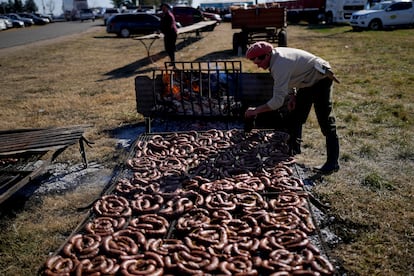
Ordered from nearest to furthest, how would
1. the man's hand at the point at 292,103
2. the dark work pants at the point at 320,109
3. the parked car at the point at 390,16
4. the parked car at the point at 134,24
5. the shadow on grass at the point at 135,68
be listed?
the dark work pants at the point at 320,109 < the man's hand at the point at 292,103 < the shadow on grass at the point at 135,68 < the parked car at the point at 390,16 < the parked car at the point at 134,24

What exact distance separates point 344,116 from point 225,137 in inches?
136

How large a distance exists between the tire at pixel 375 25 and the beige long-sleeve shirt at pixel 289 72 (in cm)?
2073

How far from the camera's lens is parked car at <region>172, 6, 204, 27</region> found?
92.8 feet

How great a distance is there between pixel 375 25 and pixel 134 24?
1540 centimetres

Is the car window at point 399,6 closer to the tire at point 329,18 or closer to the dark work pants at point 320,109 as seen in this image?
the tire at point 329,18

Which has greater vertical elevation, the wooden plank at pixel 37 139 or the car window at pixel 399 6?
the car window at pixel 399 6

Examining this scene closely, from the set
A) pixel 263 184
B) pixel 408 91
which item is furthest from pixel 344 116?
pixel 263 184

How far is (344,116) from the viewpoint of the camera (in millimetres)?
7352

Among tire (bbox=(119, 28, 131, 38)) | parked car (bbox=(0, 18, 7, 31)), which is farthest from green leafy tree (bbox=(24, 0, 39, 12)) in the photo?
tire (bbox=(119, 28, 131, 38))

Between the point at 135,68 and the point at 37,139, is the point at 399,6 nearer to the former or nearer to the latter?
the point at 135,68

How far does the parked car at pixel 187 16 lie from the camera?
92.8ft

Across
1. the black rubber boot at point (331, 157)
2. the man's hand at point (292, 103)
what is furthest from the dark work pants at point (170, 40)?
the black rubber boot at point (331, 157)

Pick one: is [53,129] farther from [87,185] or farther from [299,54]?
[299,54]

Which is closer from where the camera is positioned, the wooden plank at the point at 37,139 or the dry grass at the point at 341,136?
the dry grass at the point at 341,136
